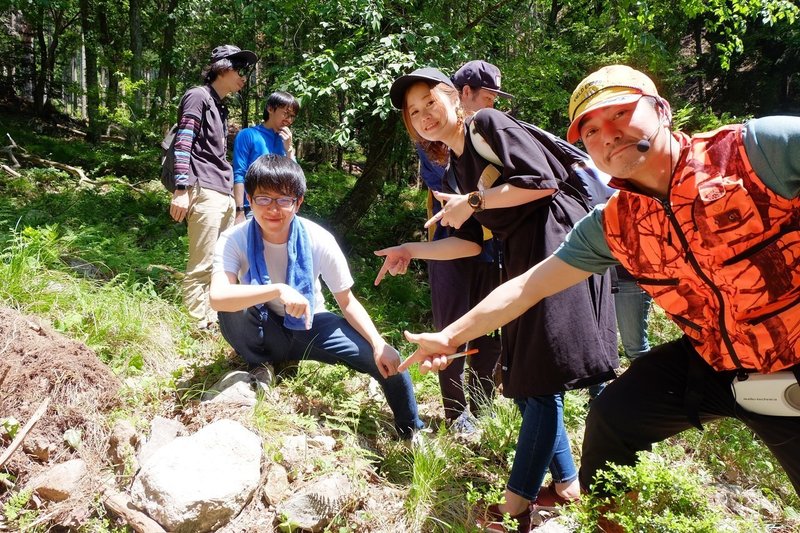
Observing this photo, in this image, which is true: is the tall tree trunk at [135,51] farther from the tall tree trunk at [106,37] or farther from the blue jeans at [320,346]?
the blue jeans at [320,346]

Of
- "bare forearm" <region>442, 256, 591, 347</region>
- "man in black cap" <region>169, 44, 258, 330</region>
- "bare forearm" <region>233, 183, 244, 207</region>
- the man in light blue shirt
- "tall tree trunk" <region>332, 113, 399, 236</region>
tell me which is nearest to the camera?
"bare forearm" <region>442, 256, 591, 347</region>

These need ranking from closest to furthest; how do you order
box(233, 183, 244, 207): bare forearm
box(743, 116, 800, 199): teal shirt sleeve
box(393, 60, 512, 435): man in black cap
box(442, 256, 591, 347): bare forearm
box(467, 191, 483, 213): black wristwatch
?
box(743, 116, 800, 199): teal shirt sleeve < box(442, 256, 591, 347): bare forearm < box(467, 191, 483, 213): black wristwatch < box(393, 60, 512, 435): man in black cap < box(233, 183, 244, 207): bare forearm

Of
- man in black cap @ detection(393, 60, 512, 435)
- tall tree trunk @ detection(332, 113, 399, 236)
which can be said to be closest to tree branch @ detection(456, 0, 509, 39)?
tall tree trunk @ detection(332, 113, 399, 236)

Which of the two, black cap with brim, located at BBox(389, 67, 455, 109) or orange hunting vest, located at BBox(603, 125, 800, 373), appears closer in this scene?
orange hunting vest, located at BBox(603, 125, 800, 373)

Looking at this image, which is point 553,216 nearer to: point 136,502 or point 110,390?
point 136,502

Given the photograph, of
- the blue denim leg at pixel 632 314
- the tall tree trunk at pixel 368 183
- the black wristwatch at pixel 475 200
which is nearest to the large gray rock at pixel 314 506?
the black wristwatch at pixel 475 200

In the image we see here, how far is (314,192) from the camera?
10852 millimetres

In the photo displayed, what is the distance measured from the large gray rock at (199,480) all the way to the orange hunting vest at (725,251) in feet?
6.64

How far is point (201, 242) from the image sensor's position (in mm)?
4609

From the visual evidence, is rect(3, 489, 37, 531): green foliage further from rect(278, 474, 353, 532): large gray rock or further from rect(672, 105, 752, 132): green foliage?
rect(672, 105, 752, 132): green foliage

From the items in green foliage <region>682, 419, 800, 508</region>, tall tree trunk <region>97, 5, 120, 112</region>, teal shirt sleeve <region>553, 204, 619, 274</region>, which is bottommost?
green foliage <region>682, 419, 800, 508</region>

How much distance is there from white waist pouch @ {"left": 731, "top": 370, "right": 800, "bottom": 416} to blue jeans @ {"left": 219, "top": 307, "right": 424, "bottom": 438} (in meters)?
1.67

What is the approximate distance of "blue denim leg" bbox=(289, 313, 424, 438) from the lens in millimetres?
3029

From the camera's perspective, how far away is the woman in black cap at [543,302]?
2285mm
